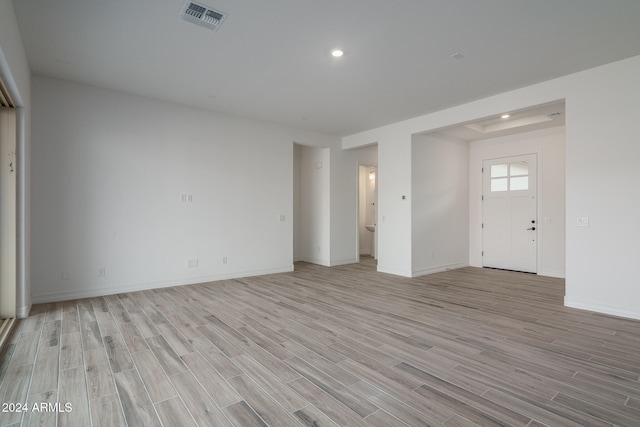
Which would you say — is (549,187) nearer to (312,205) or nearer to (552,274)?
(552,274)

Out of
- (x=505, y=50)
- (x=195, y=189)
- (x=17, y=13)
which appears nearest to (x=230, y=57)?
(x=17, y=13)

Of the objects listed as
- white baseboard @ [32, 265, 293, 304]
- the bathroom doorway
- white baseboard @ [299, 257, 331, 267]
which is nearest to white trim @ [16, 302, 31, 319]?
white baseboard @ [32, 265, 293, 304]

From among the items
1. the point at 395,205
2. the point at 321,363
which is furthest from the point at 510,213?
the point at 321,363

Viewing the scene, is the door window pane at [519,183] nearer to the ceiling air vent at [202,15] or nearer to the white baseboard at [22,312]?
the ceiling air vent at [202,15]

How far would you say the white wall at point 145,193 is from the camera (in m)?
4.32

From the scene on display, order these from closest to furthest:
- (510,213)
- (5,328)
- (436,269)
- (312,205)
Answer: (5,328)
(436,269)
(510,213)
(312,205)

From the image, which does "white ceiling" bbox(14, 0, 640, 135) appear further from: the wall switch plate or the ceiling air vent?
the wall switch plate

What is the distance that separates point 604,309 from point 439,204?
10.8 feet

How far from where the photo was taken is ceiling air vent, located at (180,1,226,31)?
9.08 feet

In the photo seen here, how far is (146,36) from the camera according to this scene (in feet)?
10.6

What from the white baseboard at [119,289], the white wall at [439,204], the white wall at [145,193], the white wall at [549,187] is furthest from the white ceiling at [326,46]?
the white baseboard at [119,289]

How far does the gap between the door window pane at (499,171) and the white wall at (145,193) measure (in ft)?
15.5

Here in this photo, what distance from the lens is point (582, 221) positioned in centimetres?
402

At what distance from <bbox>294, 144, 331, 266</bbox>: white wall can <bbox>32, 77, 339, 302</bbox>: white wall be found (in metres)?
1.15
